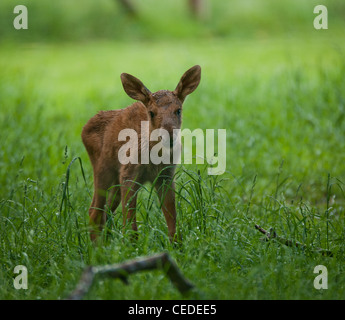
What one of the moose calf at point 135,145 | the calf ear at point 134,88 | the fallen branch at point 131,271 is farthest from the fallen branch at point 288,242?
the calf ear at point 134,88

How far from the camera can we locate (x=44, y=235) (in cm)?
493

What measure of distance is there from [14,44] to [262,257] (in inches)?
495

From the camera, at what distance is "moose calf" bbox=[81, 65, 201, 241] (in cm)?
469

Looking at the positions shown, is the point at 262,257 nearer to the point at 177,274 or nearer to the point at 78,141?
the point at 177,274

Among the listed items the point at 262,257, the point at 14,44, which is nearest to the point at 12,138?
the point at 262,257

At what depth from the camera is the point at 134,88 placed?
15.8 feet

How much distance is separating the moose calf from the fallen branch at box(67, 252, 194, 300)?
36.0 inches

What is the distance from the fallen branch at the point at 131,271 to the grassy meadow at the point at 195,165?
0.57 ft

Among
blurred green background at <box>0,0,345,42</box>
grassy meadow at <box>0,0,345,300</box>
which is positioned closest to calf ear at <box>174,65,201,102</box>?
grassy meadow at <box>0,0,345,300</box>

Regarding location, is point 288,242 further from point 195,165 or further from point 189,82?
point 195,165

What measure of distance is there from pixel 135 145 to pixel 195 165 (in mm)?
1323

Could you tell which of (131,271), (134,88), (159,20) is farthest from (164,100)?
(159,20)

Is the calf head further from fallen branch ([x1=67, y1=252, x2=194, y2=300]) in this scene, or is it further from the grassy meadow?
fallen branch ([x1=67, y1=252, x2=194, y2=300])
